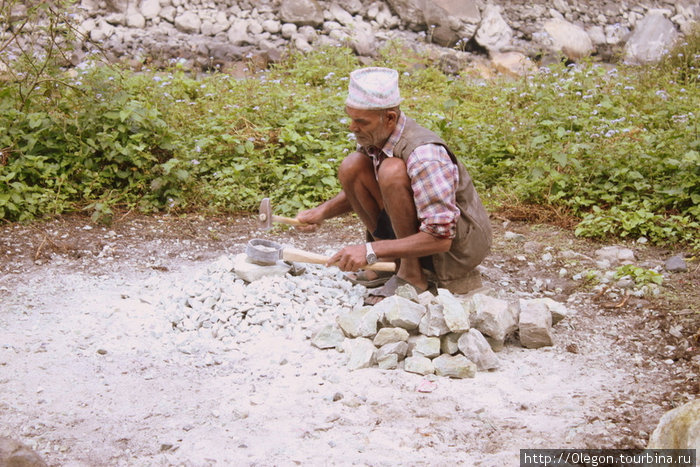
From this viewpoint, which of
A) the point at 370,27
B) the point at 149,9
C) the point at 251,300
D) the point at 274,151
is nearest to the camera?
the point at 251,300

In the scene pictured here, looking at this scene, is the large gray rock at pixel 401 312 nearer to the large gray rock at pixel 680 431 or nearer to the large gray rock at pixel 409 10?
the large gray rock at pixel 680 431

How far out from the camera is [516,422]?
92.0 inches

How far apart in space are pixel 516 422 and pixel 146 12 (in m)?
8.15

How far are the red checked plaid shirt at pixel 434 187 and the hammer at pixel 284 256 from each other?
1.64 feet

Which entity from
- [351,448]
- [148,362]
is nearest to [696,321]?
[351,448]

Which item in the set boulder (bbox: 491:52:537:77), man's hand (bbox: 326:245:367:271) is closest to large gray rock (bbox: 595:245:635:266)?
man's hand (bbox: 326:245:367:271)

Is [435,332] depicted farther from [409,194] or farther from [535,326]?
[409,194]

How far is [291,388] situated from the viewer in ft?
8.55

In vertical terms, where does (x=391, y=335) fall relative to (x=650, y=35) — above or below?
above

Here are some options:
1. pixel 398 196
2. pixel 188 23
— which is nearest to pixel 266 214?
pixel 398 196

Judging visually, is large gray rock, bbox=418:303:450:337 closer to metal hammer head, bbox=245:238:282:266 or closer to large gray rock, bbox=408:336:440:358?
large gray rock, bbox=408:336:440:358

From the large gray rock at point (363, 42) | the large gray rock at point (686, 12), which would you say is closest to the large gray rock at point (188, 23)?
the large gray rock at point (363, 42)

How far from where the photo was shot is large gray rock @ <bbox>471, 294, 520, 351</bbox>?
9.42ft

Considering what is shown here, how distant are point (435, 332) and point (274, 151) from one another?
2956 mm
